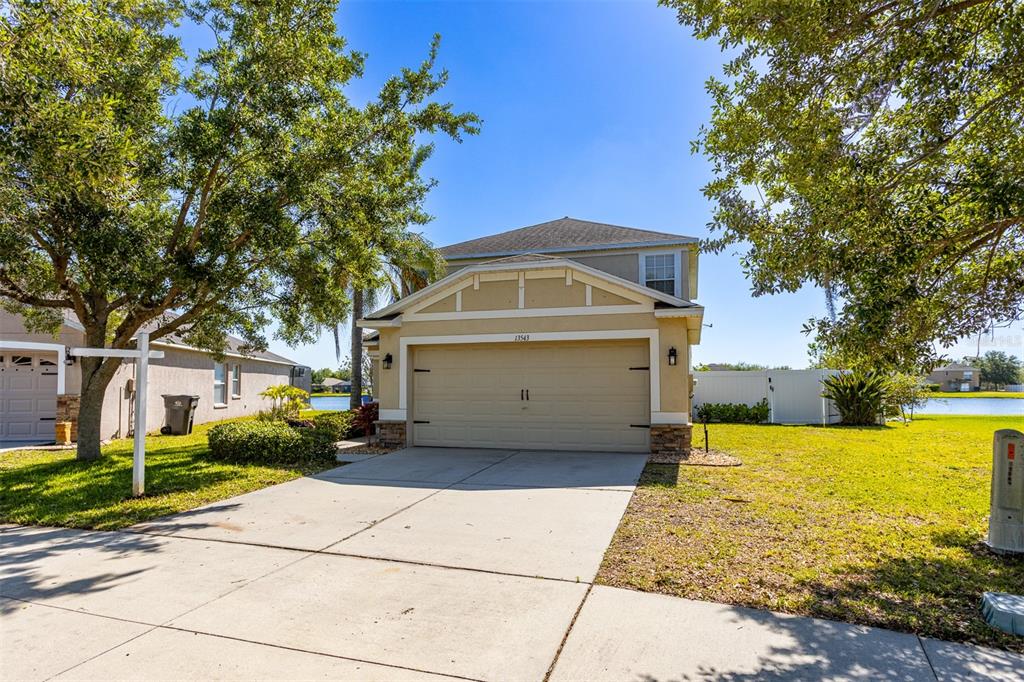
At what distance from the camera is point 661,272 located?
16.2 metres

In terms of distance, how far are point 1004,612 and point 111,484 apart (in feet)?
33.0

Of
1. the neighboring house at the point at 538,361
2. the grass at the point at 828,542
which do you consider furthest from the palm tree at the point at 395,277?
the grass at the point at 828,542

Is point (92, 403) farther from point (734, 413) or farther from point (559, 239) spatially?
point (734, 413)

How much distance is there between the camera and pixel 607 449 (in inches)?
439

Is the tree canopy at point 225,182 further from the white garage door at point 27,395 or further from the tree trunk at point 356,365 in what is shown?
the tree trunk at point 356,365

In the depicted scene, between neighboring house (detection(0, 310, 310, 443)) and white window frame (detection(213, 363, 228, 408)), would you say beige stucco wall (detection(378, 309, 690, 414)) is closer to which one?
neighboring house (detection(0, 310, 310, 443))

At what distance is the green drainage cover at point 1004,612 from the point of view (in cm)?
355

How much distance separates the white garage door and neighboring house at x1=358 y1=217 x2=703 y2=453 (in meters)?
8.64

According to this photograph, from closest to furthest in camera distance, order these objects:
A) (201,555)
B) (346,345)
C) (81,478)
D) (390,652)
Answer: (390,652) → (201,555) → (81,478) → (346,345)

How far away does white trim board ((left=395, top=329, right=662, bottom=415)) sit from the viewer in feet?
34.8

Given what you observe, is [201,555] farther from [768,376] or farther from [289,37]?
[768,376]

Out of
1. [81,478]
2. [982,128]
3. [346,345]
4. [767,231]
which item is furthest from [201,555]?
[346,345]

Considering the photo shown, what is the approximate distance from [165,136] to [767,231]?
873 centimetres

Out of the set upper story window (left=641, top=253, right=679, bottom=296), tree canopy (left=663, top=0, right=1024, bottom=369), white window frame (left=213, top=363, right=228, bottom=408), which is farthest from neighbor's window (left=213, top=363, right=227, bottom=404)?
tree canopy (left=663, top=0, right=1024, bottom=369)
